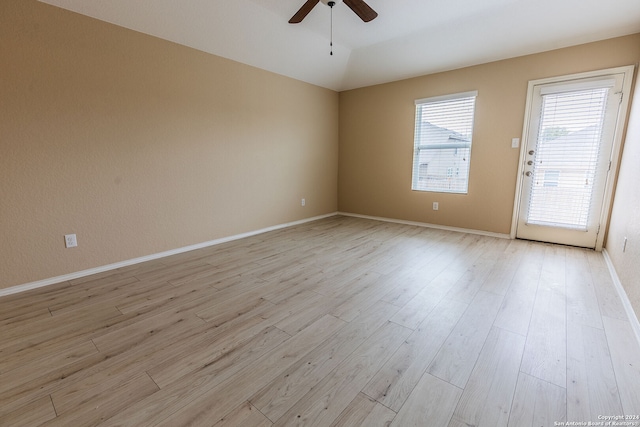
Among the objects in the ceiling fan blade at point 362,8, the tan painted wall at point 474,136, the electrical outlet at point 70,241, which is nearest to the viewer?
the ceiling fan blade at point 362,8

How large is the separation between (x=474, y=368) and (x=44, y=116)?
3.62 meters

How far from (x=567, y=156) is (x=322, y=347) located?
12.1ft

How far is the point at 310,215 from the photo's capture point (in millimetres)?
5090

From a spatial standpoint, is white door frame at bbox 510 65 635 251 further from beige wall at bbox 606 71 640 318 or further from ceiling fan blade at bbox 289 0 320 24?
ceiling fan blade at bbox 289 0 320 24

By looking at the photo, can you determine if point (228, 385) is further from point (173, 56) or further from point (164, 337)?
point (173, 56)

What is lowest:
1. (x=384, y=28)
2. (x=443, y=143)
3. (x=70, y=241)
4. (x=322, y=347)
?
(x=322, y=347)

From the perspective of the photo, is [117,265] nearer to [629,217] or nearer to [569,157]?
[629,217]

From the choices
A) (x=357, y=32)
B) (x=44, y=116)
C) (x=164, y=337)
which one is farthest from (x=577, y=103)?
(x=44, y=116)

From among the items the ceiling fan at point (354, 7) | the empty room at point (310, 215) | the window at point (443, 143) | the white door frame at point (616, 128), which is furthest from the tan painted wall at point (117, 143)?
the white door frame at point (616, 128)

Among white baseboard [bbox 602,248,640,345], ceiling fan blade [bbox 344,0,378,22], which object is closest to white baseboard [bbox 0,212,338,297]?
ceiling fan blade [bbox 344,0,378,22]

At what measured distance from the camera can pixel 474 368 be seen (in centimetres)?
144

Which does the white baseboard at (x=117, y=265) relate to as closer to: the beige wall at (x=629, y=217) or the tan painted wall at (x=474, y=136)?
the tan painted wall at (x=474, y=136)

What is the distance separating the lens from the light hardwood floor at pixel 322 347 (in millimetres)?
1216

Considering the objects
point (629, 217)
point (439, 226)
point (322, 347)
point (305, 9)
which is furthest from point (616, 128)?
point (322, 347)
